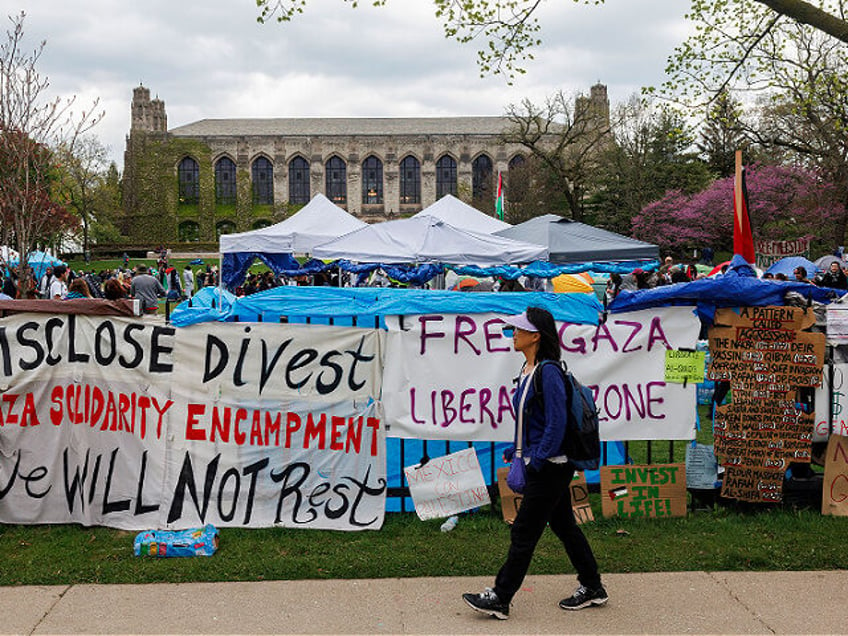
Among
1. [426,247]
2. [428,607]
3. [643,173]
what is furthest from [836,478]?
[643,173]

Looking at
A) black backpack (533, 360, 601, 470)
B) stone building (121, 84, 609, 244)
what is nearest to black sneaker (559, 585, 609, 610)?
black backpack (533, 360, 601, 470)

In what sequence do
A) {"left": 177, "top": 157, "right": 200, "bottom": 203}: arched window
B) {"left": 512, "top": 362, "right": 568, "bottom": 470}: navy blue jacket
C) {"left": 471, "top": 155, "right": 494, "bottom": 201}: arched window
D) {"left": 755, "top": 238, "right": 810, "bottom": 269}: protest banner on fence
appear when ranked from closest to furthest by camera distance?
{"left": 512, "top": 362, "right": 568, "bottom": 470}: navy blue jacket < {"left": 755, "top": 238, "right": 810, "bottom": 269}: protest banner on fence < {"left": 471, "top": 155, "right": 494, "bottom": 201}: arched window < {"left": 177, "top": 157, "right": 200, "bottom": 203}: arched window

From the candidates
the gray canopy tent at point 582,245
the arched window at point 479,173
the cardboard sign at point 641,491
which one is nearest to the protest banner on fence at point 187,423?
the cardboard sign at point 641,491

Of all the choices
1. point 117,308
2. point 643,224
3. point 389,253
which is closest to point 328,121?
point 643,224

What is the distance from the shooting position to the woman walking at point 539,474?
4.12 m

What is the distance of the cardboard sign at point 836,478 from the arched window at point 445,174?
70.7m

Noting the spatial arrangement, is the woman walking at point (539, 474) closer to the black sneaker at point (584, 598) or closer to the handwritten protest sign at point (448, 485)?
the black sneaker at point (584, 598)

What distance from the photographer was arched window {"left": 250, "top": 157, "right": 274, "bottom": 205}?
7531 cm

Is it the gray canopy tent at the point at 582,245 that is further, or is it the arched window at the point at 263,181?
the arched window at the point at 263,181

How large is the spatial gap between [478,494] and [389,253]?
21.1ft

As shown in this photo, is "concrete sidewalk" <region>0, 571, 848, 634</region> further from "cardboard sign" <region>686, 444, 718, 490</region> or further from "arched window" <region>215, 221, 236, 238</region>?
"arched window" <region>215, 221, 236, 238</region>

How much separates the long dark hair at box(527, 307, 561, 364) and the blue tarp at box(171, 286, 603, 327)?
1.63 m

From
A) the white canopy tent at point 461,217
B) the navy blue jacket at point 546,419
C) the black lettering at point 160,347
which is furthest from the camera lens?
the white canopy tent at point 461,217

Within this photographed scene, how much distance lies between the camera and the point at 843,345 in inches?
236
